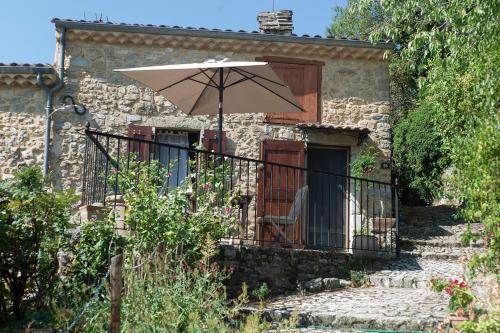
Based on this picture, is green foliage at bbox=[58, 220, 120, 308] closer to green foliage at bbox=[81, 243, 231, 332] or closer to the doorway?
green foliage at bbox=[81, 243, 231, 332]

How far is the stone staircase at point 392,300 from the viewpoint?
4.96m

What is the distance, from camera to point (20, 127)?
10.1m

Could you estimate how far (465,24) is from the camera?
23.7 ft

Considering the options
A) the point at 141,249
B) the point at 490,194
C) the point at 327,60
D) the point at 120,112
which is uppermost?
the point at 327,60

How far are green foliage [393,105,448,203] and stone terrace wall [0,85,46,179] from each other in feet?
24.9

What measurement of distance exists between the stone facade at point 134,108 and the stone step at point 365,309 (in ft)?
14.2

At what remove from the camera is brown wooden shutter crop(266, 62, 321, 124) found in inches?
416

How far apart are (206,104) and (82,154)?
3312 mm

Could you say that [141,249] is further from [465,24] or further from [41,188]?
[465,24]

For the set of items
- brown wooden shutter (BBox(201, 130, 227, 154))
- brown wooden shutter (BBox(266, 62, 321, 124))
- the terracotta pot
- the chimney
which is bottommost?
the terracotta pot

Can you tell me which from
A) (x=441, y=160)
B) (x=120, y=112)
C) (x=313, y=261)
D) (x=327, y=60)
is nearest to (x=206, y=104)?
(x=313, y=261)

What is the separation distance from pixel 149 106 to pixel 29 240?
5.92 meters

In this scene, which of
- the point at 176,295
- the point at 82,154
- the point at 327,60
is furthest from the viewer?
the point at 327,60

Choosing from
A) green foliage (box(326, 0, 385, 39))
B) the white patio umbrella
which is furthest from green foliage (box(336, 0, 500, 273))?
green foliage (box(326, 0, 385, 39))
